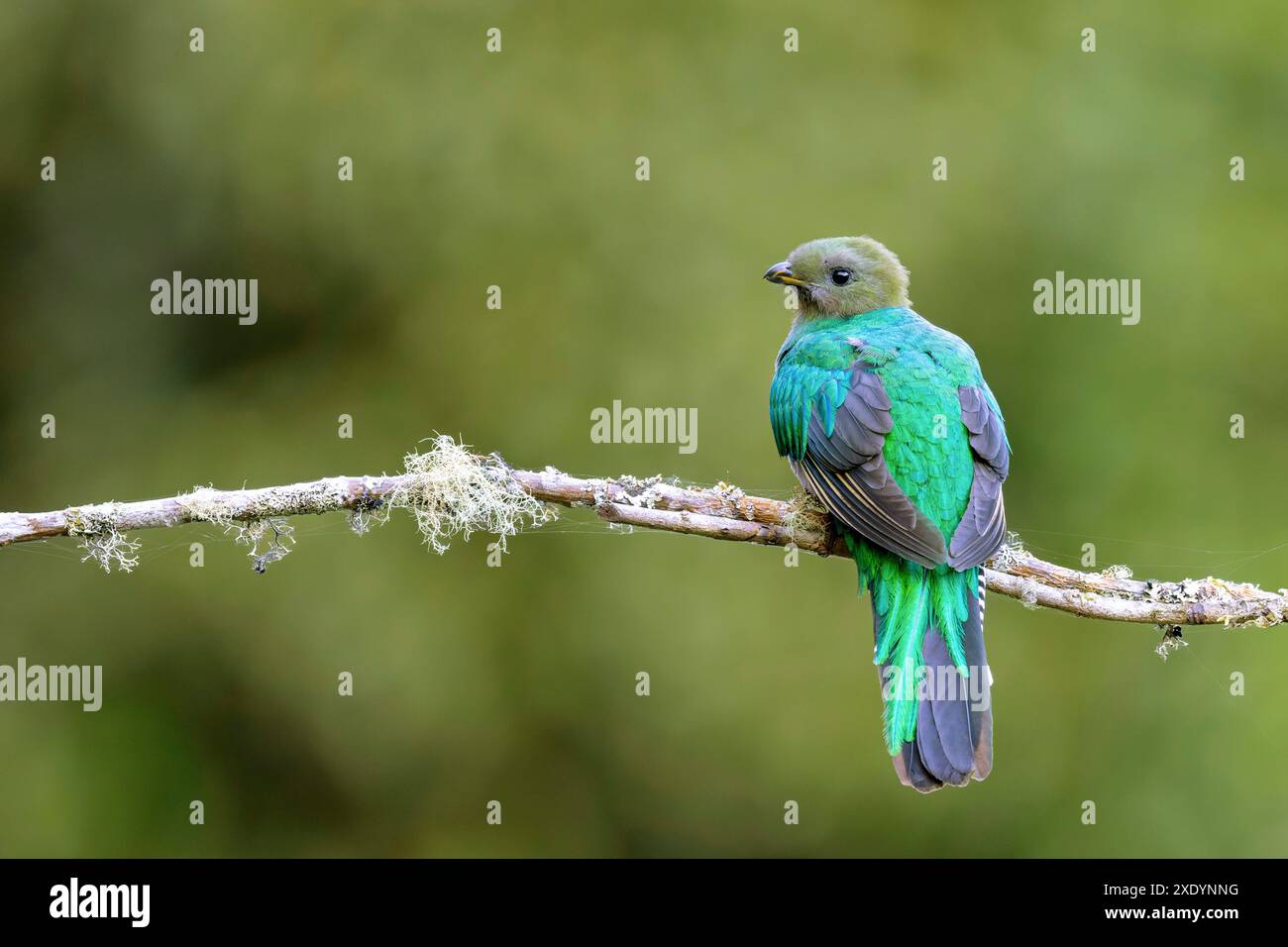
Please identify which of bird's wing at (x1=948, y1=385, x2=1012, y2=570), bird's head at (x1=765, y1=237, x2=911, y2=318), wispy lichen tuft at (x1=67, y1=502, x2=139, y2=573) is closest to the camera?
wispy lichen tuft at (x1=67, y1=502, x2=139, y2=573)

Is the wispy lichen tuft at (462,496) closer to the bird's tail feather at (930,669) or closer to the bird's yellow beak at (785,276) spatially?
the bird's tail feather at (930,669)

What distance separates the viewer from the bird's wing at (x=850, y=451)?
4.39m

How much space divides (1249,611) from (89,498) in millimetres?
6667

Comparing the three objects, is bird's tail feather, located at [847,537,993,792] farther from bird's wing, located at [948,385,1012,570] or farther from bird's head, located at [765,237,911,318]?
bird's head, located at [765,237,911,318]

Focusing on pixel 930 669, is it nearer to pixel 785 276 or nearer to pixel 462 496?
pixel 462 496

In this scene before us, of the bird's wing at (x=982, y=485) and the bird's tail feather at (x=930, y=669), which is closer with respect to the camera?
the bird's tail feather at (x=930, y=669)

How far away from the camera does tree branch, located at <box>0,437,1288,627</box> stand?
3.91 m

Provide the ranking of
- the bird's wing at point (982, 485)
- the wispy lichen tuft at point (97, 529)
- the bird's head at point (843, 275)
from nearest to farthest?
the wispy lichen tuft at point (97, 529) → the bird's wing at point (982, 485) → the bird's head at point (843, 275)

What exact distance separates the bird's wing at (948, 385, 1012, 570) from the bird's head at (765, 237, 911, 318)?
0.89 meters

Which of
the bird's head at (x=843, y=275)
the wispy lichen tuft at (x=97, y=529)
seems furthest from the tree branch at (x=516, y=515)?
the bird's head at (x=843, y=275)

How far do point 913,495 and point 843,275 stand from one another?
1425 mm

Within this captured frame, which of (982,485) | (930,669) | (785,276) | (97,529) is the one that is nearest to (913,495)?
(982,485)

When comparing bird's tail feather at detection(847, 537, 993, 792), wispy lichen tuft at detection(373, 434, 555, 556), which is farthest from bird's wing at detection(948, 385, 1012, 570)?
wispy lichen tuft at detection(373, 434, 555, 556)

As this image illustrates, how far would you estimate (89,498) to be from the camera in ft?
27.0
